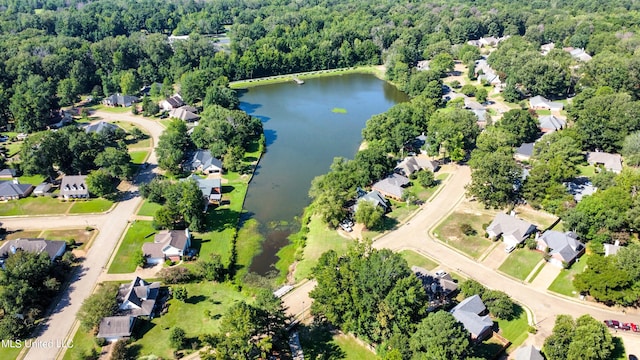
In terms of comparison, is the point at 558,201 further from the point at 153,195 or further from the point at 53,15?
the point at 53,15

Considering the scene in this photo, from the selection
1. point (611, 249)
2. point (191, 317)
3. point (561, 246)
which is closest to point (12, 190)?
point (191, 317)

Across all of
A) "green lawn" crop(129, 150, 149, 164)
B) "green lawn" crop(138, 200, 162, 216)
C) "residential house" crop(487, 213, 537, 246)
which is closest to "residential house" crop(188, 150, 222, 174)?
"green lawn" crop(129, 150, 149, 164)

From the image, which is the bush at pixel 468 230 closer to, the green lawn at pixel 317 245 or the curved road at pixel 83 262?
the green lawn at pixel 317 245

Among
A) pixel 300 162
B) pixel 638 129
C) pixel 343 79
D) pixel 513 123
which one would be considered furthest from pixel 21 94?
pixel 638 129

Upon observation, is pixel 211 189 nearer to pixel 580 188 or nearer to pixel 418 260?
pixel 418 260

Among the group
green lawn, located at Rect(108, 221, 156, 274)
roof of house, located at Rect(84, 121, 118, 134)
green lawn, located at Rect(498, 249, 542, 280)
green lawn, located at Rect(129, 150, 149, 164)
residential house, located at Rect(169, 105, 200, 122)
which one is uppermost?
roof of house, located at Rect(84, 121, 118, 134)

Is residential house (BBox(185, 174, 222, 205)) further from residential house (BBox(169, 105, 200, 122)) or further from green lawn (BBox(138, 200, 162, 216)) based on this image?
residential house (BBox(169, 105, 200, 122))

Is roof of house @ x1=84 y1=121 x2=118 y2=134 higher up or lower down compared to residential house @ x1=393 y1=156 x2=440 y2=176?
higher up

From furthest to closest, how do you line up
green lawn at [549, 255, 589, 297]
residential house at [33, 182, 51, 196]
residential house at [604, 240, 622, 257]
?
residential house at [33, 182, 51, 196], residential house at [604, 240, 622, 257], green lawn at [549, 255, 589, 297]
